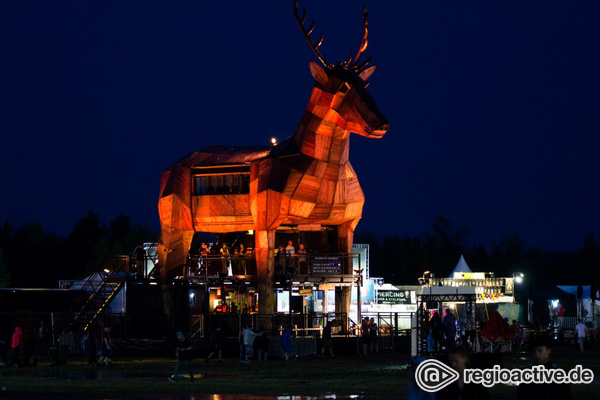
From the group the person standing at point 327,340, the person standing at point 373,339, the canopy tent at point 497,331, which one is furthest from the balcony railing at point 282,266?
the canopy tent at point 497,331

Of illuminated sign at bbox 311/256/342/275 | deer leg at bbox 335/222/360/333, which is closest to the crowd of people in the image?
illuminated sign at bbox 311/256/342/275

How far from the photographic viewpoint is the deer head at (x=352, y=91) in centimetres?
3497

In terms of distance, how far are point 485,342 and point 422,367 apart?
89.6 ft

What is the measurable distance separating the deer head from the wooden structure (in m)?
0.04

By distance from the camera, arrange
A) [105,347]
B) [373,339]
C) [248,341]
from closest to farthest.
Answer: [105,347] → [248,341] → [373,339]

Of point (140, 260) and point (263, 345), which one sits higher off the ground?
point (140, 260)

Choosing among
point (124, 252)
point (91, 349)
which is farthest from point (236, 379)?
point (124, 252)

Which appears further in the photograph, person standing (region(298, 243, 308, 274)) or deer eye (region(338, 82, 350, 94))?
person standing (region(298, 243, 308, 274))

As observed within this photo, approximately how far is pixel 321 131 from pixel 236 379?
43.9 feet

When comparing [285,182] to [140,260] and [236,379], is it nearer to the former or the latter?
[140,260]

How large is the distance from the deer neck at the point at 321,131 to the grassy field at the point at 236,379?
7.72 meters

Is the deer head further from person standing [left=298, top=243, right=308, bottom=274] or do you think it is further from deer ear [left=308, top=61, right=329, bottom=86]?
person standing [left=298, top=243, right=308, bottom=274]

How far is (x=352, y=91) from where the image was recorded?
35.7 m

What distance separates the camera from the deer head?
34969 millimetres
